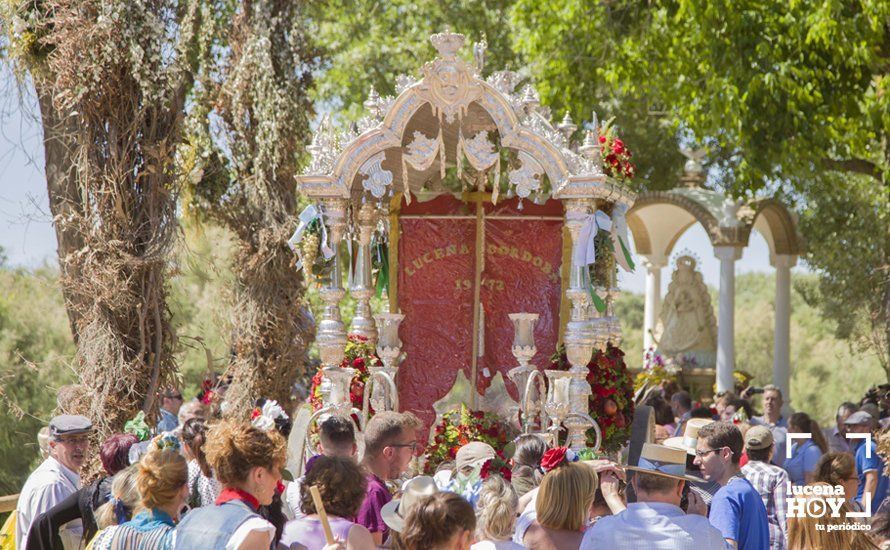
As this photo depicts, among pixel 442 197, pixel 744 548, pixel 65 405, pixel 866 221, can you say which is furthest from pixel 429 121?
pixel 866 221

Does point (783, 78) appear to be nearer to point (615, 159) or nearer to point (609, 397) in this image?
point (615, 159)

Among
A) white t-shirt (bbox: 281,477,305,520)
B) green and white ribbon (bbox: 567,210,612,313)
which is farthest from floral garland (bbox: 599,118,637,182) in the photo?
white t-shirt (bbox: 281,477,305,520)

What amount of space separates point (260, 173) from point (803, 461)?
6695 mm

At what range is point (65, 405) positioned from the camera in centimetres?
1052

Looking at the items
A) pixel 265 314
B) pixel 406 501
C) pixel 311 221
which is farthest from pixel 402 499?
pixel 265 314

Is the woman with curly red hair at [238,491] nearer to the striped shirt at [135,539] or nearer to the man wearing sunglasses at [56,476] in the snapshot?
the striped shirt at [135,539]

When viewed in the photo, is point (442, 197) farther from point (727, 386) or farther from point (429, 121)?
point (727, 386)

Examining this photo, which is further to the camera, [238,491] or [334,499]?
[334,499]

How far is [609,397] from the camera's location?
38.6ft

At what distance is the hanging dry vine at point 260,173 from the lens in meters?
14.4

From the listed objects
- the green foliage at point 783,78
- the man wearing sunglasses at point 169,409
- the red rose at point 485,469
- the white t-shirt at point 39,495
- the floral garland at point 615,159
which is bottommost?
the white t-shirt at point 39,495

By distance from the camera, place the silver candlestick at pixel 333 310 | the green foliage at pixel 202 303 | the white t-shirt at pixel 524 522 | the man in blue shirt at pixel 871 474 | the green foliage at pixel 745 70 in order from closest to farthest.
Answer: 1. the white t-shirt at pixel 524 522
2. the man in blue shirt at pixel 871 474
3. the green foliage at pixel 202 303
4. the silver candlestick at pixel 333 310
5. the green foliage at pixel 745 70

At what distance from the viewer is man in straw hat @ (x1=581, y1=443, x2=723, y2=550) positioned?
19.4 feet

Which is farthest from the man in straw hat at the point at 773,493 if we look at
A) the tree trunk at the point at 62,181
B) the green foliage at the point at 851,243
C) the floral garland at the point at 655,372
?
the green foliage at the point at 851,243
